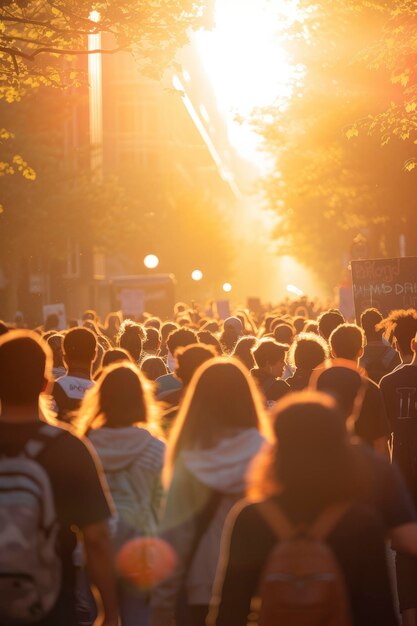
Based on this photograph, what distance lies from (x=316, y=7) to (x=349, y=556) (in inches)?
1204

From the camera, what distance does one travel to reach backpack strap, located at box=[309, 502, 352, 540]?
4.18 metres

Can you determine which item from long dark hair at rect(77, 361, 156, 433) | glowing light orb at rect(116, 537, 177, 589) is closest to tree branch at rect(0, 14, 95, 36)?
long dark hair at rect(77, 361, 156, 433)

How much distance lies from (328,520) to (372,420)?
478 cm

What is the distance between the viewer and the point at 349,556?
421 centimetres

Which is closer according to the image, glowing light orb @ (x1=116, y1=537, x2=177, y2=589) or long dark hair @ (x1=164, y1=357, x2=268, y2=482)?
long dark hair @ (x1=164, y1=357, x2=268, y2=482)

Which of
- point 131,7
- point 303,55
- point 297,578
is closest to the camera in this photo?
point 297,578

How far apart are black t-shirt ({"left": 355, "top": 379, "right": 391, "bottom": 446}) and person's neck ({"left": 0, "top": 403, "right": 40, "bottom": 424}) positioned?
151 inches

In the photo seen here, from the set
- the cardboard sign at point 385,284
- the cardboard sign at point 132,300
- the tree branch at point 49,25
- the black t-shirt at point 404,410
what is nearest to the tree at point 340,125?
the cardboard sign at point 132,300

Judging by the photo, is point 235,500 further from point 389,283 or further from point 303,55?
point 303,55

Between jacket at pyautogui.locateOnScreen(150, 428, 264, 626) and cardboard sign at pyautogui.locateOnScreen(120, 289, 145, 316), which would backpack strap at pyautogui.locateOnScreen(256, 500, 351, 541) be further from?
cardboard sign at pyautogui.locateOnScreen(120, 289, 145, 316)

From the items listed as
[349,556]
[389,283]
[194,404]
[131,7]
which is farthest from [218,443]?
[389,283]

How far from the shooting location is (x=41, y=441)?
5.19 meters

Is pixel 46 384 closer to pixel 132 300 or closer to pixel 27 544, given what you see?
pixel 27 544

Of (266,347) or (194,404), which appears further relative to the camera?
(266,347)
